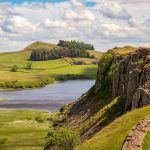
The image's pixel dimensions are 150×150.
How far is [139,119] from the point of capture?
5859 cm

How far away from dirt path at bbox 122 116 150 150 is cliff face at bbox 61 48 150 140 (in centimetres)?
1975

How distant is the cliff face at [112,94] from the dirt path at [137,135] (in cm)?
1975

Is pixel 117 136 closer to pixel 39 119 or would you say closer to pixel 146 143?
pixel 146 143

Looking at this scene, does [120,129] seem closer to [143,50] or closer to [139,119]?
[139,119]

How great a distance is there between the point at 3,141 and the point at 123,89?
107ft

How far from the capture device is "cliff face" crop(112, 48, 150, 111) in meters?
76.9

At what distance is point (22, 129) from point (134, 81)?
145 feet

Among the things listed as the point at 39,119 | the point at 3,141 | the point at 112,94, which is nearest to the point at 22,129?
the point at 39,119

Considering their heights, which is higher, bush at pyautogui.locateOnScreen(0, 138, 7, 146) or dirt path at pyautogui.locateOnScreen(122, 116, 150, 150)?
dirt path at pyautogui.locateOnScreen(122, 116, 150, 150)

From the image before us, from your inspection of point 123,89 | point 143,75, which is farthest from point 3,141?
point 143,75

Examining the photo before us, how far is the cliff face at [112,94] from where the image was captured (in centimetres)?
8612

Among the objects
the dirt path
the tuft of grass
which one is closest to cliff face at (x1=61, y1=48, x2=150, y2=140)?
the dirt path

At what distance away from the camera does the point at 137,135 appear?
1959 inches

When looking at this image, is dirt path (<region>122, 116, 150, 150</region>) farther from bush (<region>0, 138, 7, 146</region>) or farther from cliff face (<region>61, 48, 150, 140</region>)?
bush (<region>0, 138, 7, 146</region>)
